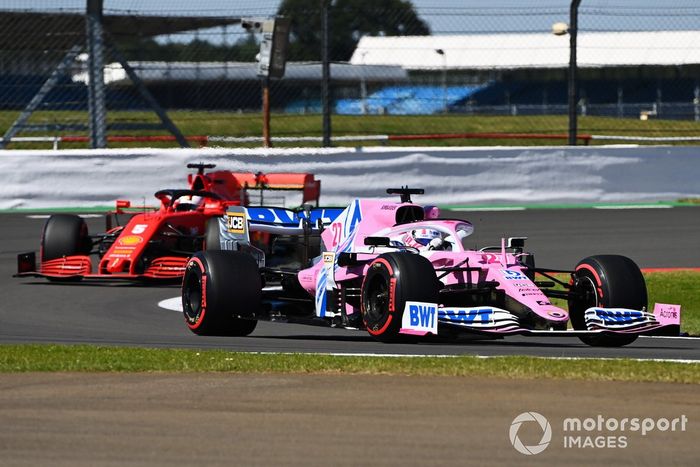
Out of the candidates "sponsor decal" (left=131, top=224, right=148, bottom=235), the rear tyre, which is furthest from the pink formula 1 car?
the rear tyre

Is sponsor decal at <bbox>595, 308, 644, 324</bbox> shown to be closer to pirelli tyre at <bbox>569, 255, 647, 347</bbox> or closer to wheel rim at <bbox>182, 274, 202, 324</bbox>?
pirelli tyre at <bbox>569, 255, 647, 347</bbox>

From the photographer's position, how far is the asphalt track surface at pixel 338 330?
1011cm

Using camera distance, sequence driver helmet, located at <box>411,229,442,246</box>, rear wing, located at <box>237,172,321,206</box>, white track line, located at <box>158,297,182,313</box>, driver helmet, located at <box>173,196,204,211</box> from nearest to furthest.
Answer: driver helmet, located at <box>411,229,442,246</box>
white track line, located at <box>158,297,182,313</box>
rear wing, located at <box>237,172,321,206</box>
driver helmet, located at <box>173,196,204,211</box>

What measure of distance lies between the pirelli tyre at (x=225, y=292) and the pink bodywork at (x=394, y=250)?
53 cm

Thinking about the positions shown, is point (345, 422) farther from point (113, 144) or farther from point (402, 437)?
point (113, 144)

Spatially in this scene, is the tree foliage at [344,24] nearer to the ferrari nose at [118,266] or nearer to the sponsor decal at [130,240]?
the sponsor decal at [130,240]

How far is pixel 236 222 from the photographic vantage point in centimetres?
1219

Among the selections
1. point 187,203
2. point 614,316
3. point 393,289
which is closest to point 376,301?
point 393,289

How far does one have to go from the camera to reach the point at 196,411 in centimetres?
699

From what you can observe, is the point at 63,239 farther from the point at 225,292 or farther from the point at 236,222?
the point at 225,292

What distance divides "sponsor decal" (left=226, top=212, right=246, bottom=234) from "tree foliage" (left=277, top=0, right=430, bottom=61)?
995 centimetres

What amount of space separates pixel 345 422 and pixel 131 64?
16.0 m

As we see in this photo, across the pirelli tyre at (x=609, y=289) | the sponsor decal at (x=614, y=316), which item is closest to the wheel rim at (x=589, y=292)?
the pirelli tyre at (x=609, y=289)

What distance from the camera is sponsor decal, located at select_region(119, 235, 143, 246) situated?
49.1 ft
